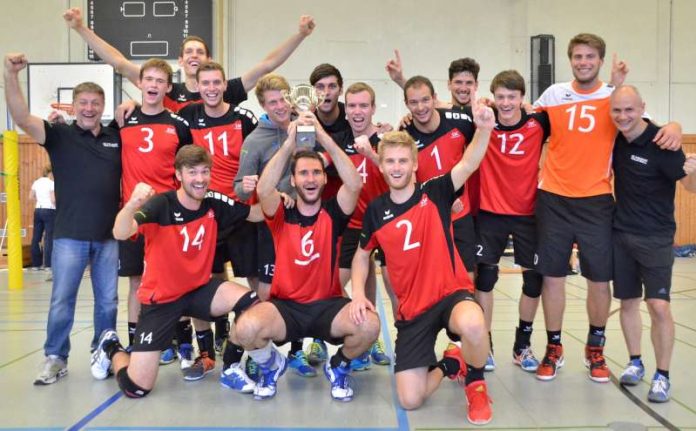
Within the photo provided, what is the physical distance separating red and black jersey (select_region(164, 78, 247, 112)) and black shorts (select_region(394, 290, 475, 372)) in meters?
2.56

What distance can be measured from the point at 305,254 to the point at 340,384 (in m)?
0.88

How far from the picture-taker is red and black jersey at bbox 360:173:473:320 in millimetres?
3646

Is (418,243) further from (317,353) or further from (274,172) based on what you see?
(317,353)

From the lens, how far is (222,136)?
4391 millimetres

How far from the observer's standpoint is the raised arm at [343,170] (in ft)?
12.0

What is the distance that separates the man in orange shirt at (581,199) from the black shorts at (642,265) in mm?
79

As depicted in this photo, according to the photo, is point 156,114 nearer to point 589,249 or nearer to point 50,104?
point 589,249

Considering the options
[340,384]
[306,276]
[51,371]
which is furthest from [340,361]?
[51,371]

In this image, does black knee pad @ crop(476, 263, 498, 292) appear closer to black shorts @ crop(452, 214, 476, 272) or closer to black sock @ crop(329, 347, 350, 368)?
black shorts @ crop(452, 214, 476, 272)

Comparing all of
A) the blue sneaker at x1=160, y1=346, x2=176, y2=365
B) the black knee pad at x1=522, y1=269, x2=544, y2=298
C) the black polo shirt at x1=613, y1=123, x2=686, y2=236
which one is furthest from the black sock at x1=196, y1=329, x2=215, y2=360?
the black polo shirt at x1=613, y1=123, x2=686, y2=236

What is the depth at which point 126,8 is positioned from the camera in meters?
13.8

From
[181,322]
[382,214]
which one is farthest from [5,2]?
[382,214]

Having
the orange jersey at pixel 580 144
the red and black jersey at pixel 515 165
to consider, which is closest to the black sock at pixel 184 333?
the red and black jersey at pixel 515 165

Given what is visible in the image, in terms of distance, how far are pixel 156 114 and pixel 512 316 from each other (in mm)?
4569
